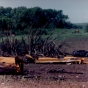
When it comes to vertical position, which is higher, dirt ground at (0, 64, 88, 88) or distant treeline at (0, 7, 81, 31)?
distant treeline at (0, 7, 81, 31)

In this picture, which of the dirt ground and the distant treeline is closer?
the dirt ground

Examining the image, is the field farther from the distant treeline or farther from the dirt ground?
the distant treeline

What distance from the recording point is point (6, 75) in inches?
421

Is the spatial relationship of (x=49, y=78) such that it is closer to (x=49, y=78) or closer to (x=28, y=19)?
(x=49, y=78)

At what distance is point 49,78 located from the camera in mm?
9820

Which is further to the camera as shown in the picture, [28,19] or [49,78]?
[28,19]

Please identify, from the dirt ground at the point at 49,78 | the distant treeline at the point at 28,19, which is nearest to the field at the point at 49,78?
the dirt ground at the point at 49,78

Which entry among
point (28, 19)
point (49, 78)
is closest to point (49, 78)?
point (49, 78)

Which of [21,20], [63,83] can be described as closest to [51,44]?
[63,83]

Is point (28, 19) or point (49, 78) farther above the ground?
point (28, 19)

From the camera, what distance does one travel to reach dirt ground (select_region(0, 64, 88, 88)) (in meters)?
8.76

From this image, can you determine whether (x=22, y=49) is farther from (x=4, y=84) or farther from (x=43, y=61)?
(x=4, y=84)

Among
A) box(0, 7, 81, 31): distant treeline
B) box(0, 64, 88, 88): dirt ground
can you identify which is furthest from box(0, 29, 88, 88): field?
box(0, 7, 81, 31): distant treeline

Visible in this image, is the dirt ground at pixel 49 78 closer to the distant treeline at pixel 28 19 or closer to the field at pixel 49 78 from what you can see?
the field at pixel 49 78
